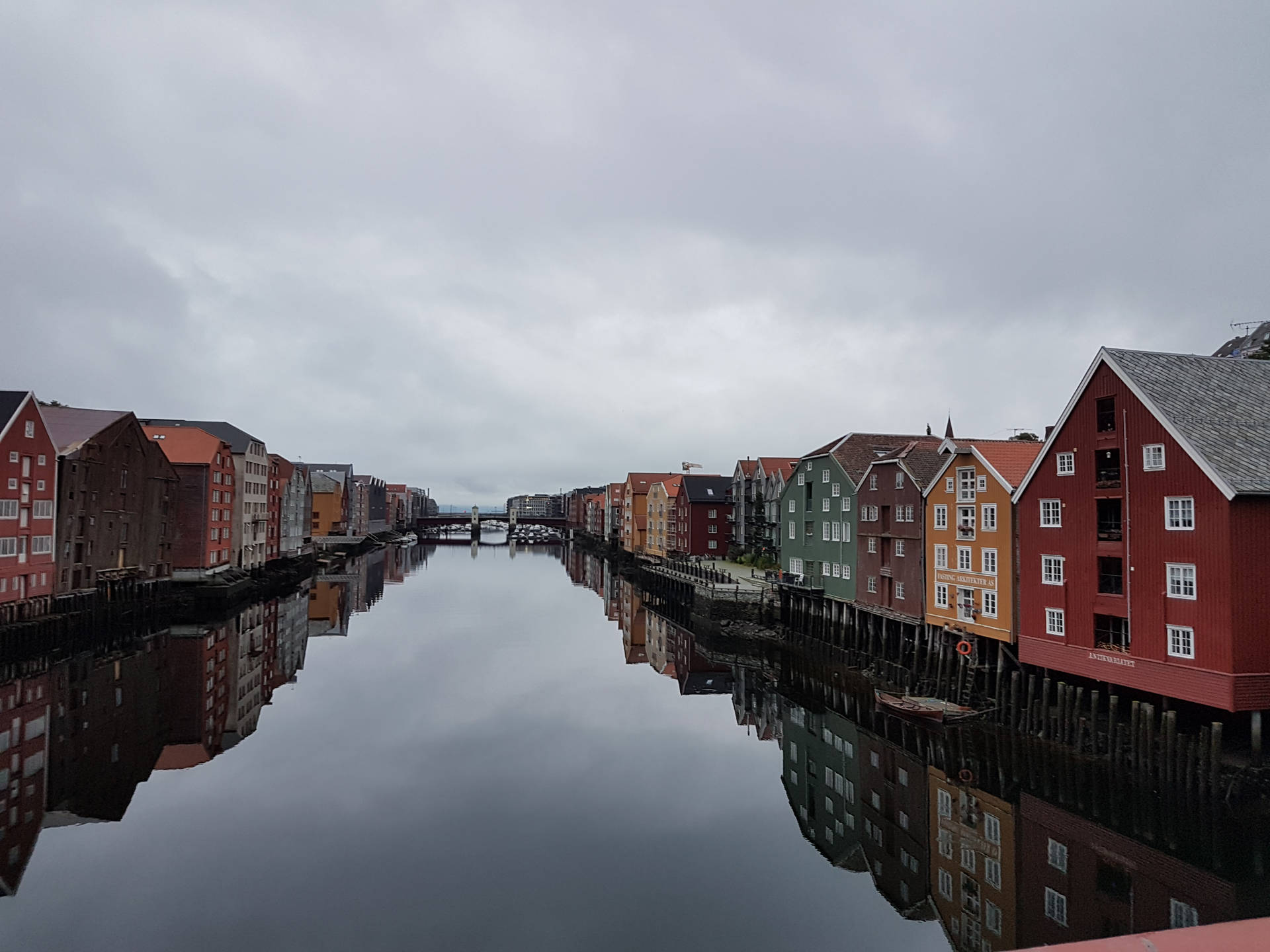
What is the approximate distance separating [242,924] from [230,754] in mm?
11157

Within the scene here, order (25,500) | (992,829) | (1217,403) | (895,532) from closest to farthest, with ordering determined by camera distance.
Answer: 1. (992,829)
2. (1217,403)
3. (895,532)
4. (25,500)

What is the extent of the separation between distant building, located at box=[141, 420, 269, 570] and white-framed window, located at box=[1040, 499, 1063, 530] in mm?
61403

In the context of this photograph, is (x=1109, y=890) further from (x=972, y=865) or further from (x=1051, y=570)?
(x=1051, y=570)

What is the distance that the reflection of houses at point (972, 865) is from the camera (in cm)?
1388

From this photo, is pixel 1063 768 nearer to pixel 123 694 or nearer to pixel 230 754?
pixel 230 754

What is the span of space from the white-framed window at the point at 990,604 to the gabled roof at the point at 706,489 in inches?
1761

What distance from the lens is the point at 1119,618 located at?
880 inches

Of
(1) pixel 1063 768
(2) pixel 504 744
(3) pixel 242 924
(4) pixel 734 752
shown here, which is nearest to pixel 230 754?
(2) pixel 504 744

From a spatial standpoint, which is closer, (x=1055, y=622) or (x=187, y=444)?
(x=1055, y=622)

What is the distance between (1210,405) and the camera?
21.6 metres

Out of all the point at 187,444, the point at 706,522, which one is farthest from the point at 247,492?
the point at 706,522

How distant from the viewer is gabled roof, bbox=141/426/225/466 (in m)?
59.1

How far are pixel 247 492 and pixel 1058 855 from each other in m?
67.2

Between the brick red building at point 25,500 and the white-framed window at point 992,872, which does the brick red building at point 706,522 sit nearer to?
the brick red building at point 25,500
